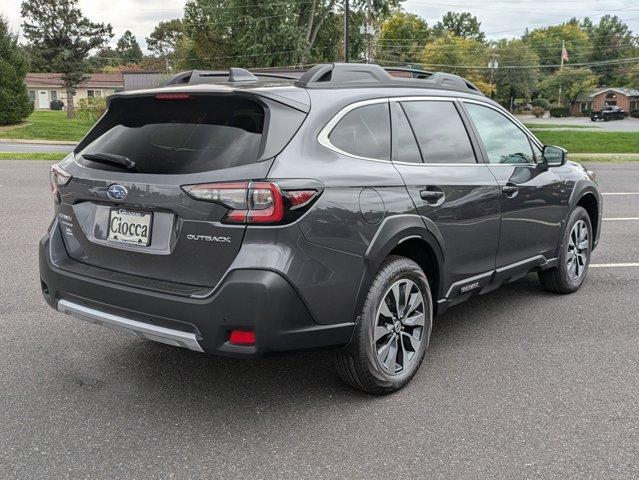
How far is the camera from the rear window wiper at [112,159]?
3316 millimetres

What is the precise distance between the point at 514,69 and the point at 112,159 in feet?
308

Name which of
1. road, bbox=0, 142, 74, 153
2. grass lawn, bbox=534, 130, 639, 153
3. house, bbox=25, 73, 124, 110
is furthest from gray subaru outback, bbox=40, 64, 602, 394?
house, bbox=25, 73, 124, 110

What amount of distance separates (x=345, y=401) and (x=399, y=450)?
Result: 577mm

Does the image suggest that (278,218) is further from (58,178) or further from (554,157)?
(554,157)

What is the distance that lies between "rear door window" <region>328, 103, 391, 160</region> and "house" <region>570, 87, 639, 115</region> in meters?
107

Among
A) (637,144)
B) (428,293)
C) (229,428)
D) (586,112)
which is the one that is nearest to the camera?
(229,428)

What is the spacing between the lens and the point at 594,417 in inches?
131

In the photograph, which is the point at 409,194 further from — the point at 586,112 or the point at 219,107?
the point at 586,112

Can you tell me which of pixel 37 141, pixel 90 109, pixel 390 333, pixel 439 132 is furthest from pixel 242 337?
pixel 90 109

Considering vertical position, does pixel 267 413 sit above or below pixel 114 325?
below

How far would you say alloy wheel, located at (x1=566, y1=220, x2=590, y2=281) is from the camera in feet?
18.2

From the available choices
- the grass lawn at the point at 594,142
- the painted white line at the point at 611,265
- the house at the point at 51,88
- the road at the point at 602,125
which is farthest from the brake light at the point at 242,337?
the house at the point at 51,88

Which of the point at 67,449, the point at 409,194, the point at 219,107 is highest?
the point at 219,107

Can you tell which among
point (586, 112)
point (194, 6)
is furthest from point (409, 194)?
point (586, 112)
